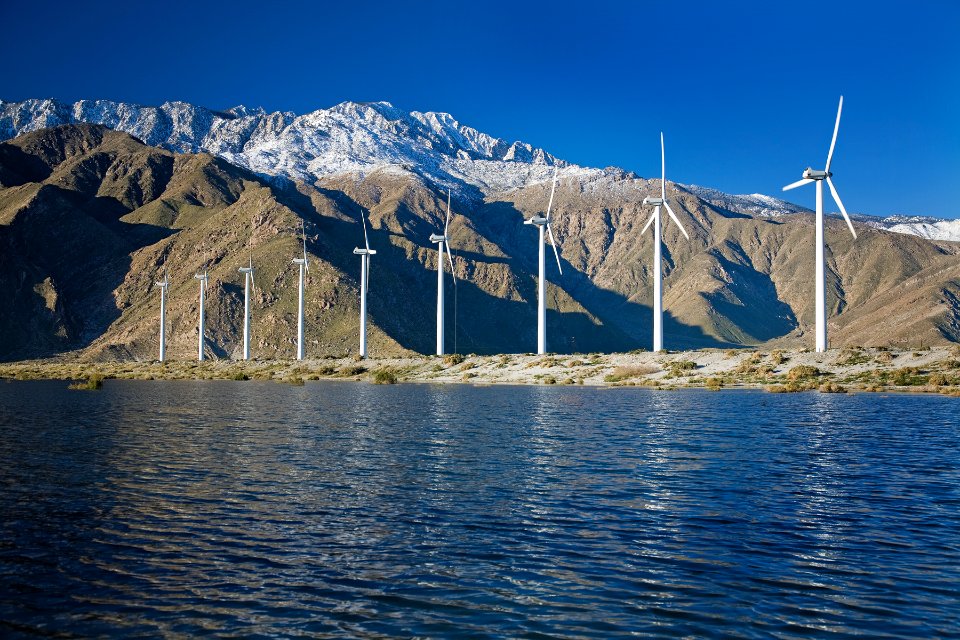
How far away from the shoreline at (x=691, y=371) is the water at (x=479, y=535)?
5313 cm

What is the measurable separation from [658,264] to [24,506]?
106 meters

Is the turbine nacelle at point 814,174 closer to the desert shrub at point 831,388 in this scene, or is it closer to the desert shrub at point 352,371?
the desert shrub at point 831,388

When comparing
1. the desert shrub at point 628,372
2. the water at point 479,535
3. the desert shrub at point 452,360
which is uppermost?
the desert shrub at point 452,360

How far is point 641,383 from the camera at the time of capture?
103938mm

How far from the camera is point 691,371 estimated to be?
353 feet

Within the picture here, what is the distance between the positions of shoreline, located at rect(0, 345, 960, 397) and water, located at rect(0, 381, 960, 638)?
2092 inches

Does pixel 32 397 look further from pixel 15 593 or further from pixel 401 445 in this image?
pixel 15 593

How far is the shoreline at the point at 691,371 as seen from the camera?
93.4 m

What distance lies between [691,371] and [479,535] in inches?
3565

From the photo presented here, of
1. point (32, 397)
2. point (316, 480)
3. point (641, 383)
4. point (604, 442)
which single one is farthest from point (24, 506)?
point (641, 383)

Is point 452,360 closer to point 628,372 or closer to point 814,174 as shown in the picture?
point 628,372

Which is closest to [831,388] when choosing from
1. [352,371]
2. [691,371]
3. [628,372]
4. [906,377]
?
[906,377]

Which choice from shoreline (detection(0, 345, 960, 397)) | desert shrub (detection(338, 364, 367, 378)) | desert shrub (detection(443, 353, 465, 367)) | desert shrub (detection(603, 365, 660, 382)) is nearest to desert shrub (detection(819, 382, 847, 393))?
A: shoreline (detection(0, 345, 960, 397))

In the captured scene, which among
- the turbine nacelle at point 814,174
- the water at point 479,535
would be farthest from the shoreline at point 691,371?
the water at point 479,535
